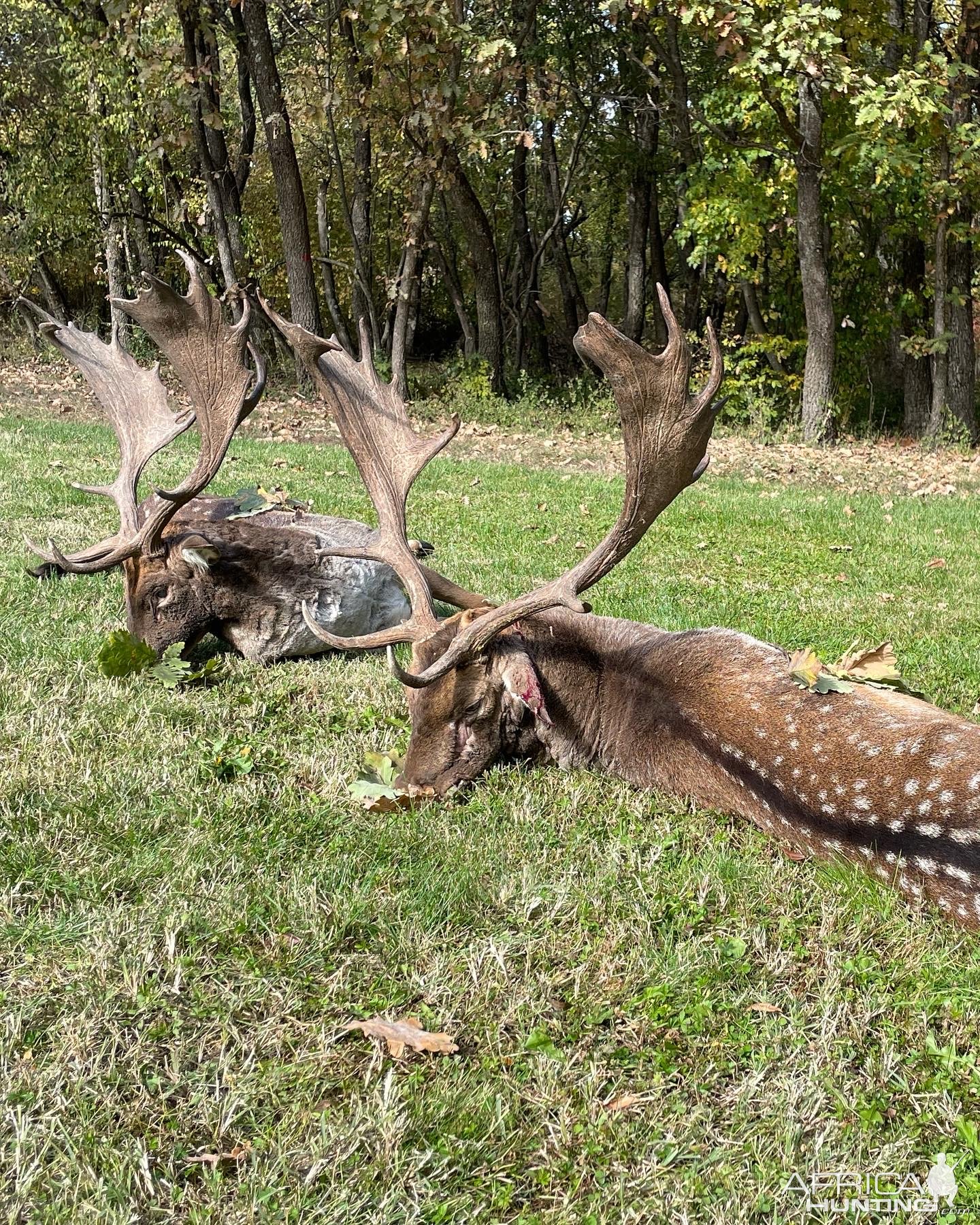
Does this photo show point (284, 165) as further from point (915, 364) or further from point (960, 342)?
point (915, 364)

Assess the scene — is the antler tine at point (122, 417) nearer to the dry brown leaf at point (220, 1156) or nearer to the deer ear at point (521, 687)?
the deer ear at point (521, 687)

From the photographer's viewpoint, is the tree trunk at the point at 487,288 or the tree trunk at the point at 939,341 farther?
the tree trunk at the point at 487,288

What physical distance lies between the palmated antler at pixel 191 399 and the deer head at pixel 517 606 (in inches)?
35.5

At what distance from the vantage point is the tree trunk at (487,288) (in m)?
20.1

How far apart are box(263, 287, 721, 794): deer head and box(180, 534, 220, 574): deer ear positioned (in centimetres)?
113

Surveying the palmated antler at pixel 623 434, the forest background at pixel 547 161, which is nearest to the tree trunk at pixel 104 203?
the forest background at pixel 547 161

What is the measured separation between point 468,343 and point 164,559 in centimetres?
1679

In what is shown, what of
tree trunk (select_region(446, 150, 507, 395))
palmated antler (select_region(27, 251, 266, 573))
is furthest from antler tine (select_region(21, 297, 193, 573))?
tree trunk (select_region(446, 150, 507, 395))

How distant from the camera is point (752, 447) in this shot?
15383 mm

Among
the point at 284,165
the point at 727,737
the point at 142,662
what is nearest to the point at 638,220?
the point at 284,165

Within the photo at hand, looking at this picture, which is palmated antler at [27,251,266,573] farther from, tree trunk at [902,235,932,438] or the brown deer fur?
tree trunk at [902,235,932,438]

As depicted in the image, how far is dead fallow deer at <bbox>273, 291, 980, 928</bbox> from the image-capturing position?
11.2ft

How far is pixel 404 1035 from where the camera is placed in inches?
111

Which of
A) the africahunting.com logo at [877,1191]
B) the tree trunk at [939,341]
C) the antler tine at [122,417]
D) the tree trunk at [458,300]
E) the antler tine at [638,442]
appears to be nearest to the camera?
the africahunting.com logo at [877,1191]
